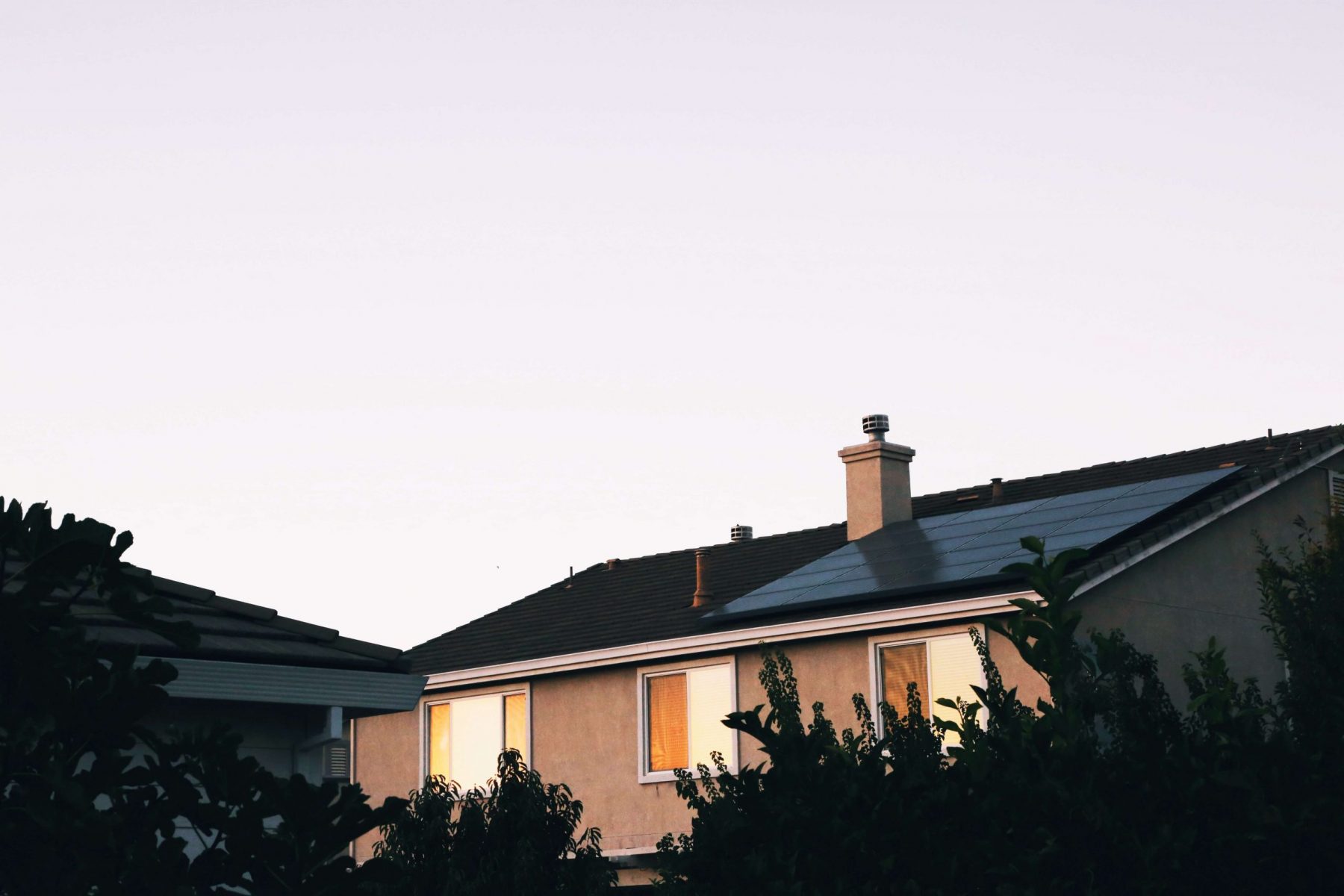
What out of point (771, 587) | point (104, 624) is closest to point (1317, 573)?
point (104, 624)

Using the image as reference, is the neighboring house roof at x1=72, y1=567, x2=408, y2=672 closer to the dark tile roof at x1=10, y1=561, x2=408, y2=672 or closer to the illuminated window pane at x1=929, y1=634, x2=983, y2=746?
the dark tile roof at x1=10, y1=561, x2=408, y2=672

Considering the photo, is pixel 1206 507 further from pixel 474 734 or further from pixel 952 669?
pixel 474 734

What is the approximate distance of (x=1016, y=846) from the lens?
8531 millimetres

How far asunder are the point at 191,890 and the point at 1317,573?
8.39m

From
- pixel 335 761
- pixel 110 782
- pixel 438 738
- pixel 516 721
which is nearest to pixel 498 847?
pixel 335 761

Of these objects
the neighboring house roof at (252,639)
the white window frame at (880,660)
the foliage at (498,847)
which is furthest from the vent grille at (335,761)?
the white window frame at (880,660)

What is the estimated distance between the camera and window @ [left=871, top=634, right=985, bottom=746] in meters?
23.8

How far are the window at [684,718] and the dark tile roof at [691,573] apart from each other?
81 centimetres

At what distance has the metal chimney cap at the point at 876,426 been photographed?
2939 cm

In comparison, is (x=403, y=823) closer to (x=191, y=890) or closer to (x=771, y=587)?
(x=191, y=890)

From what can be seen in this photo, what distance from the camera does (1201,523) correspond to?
24672 mm

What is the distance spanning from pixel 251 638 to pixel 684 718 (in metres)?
16.2

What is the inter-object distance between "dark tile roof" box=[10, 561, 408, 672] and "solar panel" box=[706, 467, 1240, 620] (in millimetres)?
12468

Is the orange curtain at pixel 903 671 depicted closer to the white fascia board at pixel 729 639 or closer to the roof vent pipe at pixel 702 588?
the white fascia board at pixel 729 639
